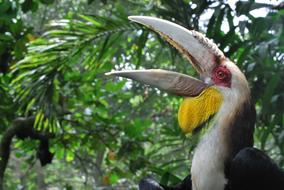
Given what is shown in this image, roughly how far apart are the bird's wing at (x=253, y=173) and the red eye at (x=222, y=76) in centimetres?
28

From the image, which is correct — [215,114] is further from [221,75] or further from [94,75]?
[94,75]

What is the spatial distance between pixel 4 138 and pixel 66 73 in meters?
0.68

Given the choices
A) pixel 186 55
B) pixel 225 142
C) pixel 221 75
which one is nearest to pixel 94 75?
pixel 186 55

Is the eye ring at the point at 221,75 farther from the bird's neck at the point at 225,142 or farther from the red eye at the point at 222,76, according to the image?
the bird's neck at the point at 225,142

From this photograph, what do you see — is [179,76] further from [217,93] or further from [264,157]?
[264,157]

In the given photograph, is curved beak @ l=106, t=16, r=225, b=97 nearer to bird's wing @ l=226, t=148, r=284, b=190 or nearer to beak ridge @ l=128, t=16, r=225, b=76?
beak ridge @ l=128, t=16, r=225, b=76

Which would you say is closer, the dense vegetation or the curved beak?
the curved beak

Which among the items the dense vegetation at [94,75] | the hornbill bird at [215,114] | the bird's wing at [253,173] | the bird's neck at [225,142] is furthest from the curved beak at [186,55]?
the dense vegetation at [94,75]

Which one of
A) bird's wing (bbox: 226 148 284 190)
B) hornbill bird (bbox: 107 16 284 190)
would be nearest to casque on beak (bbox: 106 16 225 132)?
hornbill bird (bbox: 107 16 284 190)

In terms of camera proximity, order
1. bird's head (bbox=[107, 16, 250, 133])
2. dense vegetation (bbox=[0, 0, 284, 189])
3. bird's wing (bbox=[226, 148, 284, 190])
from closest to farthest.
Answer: bird's wing (bbox=[226, 148, 284, 190]), bird's head (bbox=[107, 16, 250, 133]), dense vegetation (bbox=[0, 0, 284, 189])

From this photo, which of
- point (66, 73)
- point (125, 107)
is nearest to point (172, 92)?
point (66, 73)

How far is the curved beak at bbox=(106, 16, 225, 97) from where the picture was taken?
2.19 m

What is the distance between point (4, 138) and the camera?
3.50 m

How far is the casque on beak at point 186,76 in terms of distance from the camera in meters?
2.20
